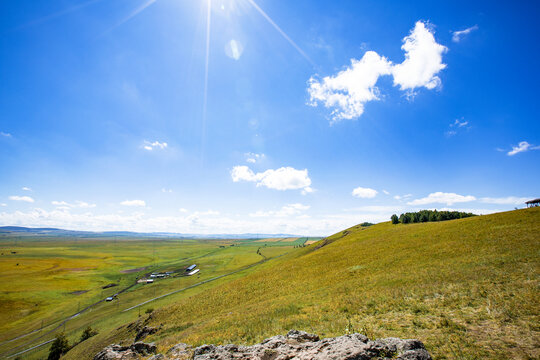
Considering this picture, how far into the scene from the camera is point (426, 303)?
16.8 metres

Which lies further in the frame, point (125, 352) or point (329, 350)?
point (125, 352)

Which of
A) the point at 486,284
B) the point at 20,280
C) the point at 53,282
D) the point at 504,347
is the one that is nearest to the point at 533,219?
the point at 486,284

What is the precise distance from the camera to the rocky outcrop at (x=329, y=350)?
814 centimetres

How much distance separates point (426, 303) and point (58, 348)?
55.0m

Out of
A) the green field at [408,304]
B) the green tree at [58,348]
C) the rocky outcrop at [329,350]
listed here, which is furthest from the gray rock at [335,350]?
the green tree at [58,348]

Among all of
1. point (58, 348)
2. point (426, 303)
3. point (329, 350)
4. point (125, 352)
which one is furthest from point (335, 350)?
point (58, 348)

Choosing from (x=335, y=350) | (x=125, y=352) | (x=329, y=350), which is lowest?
(x=125, y=352)

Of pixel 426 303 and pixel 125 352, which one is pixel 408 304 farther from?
pixel 125 352

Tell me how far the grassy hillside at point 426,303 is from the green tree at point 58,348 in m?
3.91

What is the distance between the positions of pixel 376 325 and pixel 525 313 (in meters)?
8.80

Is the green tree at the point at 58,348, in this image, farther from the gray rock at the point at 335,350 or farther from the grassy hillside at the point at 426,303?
the gray rock at the point at 335,350

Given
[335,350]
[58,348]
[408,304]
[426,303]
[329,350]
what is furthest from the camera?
[58,348]

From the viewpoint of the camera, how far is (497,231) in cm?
3650

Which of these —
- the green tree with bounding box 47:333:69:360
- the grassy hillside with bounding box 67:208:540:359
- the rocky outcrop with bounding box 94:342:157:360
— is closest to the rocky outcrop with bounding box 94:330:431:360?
the grassy hillside with bounding box 67:208:540:359
